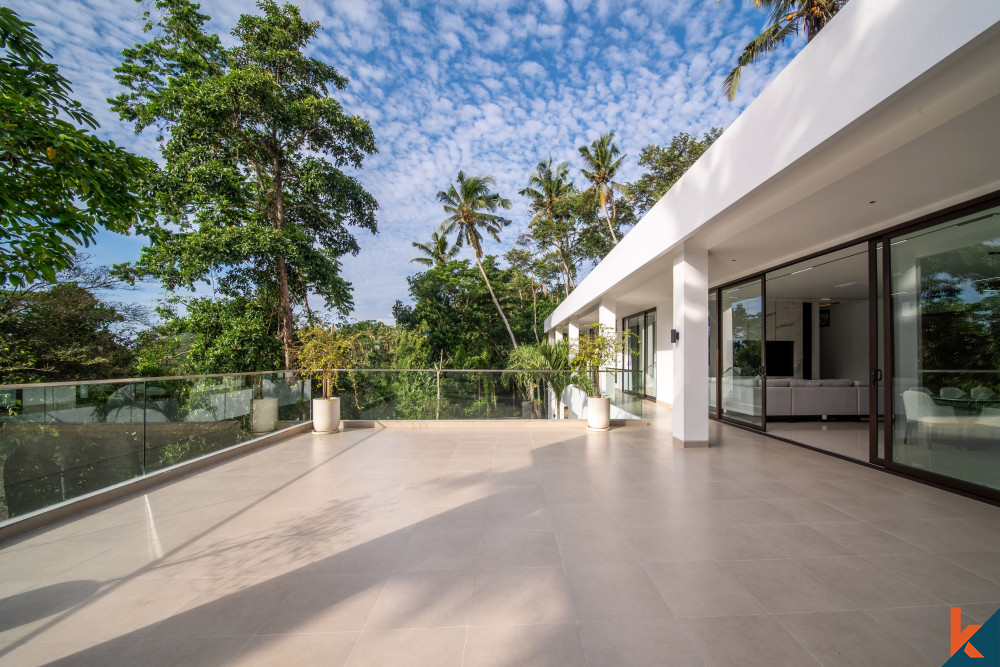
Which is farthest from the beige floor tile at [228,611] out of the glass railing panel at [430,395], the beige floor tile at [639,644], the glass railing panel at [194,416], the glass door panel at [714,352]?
the glass door panel at [714,352]

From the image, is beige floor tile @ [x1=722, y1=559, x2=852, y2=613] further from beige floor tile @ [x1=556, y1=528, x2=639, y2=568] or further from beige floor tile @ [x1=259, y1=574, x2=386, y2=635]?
beige floor tile @ [x1=259, y1=574, x2=386, y2=635]

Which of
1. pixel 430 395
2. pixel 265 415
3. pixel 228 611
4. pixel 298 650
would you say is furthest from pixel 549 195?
pixel 298 650

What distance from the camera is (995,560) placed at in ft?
7.91

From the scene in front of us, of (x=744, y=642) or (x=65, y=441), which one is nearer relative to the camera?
(x=744, y=642)

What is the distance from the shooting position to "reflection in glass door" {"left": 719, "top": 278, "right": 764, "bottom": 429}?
21.2ft

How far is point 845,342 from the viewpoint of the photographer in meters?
9.47

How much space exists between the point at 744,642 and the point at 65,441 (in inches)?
189

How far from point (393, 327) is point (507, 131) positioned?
1157 cm

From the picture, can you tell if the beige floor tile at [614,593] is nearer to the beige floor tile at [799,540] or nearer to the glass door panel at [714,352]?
the beige floor tile at [799,540]

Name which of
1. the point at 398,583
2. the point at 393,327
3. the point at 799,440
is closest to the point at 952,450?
the point at 799,440

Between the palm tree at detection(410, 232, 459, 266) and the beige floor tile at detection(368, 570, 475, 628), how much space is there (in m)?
19.5

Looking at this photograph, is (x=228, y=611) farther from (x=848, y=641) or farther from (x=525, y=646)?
(x=848, y=641)

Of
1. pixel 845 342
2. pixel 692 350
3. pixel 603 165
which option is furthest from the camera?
pixel 603 165

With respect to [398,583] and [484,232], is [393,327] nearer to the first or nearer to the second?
[484,232]
